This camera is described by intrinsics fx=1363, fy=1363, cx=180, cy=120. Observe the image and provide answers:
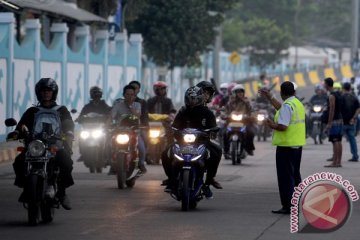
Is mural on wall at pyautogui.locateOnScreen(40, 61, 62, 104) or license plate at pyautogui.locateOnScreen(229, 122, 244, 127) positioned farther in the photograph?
mural on wall at pyautogui.locateOnScreen(40, 61, 62, 104)

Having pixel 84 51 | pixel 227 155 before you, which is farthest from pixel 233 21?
pixel 227 155

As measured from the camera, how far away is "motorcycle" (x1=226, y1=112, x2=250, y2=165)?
28.8 m

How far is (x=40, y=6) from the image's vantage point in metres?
35.7

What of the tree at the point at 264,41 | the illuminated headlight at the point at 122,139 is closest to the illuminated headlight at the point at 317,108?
the illuminated headlight at the point at 122,139

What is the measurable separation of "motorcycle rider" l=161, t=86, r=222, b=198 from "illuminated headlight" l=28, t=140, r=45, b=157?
294cm

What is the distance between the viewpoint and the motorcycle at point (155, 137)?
28219mm

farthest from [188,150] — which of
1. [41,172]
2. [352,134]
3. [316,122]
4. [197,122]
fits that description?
[316,122]

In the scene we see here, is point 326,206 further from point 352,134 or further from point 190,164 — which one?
point 352,134

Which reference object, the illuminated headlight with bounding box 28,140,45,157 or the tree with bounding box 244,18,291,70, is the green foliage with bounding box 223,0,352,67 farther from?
the illuminated headlight with bounding box 28,140,45,157

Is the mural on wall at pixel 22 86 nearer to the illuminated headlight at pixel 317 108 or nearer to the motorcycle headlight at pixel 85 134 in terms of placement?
the motorcycle headlight at pixel 85 134

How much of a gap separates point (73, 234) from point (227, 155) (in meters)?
15.0

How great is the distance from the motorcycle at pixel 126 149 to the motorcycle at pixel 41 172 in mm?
5175

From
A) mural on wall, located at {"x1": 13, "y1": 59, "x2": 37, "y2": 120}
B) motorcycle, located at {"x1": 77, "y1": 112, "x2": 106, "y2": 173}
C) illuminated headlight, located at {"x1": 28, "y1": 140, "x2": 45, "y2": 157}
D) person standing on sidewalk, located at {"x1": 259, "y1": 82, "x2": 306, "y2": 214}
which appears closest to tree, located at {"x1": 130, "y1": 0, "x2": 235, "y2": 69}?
mural on wall, located at {"x1": 13, "y1": 59, "x2": 37, "y2": 120}

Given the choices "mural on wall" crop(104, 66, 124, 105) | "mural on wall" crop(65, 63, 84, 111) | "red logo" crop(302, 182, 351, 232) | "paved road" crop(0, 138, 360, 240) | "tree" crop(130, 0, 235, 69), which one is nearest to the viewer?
"paved road" crop(0, 138, 360, 240)
